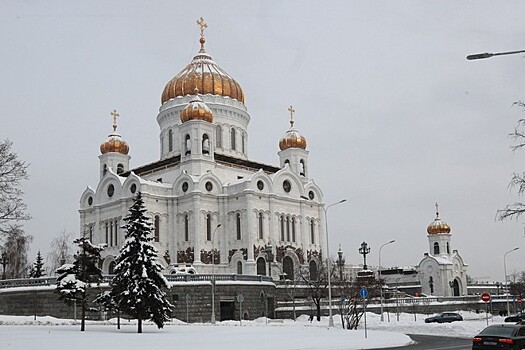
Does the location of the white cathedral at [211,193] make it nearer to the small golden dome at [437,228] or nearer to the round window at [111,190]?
the round window at [111,190]

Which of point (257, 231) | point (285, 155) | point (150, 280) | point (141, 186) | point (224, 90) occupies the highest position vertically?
point (224, 90)

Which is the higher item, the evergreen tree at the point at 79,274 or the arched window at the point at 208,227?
the arched window at the point at 208,227

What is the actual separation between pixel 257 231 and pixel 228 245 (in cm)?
312

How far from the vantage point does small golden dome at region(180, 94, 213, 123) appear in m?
69.1

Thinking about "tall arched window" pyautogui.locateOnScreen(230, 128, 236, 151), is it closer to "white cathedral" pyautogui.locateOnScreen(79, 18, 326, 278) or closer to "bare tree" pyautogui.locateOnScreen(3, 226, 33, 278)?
"white cathedral" pyautogui.locateOnScreen(79, 18, 326, 278)

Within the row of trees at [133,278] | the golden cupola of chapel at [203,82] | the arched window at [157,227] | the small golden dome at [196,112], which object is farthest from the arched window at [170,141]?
the row of trees at [133,278]

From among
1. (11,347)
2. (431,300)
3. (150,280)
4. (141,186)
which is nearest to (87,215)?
(141,186)

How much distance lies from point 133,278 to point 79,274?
10.9 feet

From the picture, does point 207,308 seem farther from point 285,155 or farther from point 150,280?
point 285,155

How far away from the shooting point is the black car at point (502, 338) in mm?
20906

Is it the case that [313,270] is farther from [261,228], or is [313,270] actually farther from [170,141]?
[170,141]

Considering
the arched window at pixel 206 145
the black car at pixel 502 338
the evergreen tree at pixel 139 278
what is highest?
the arched window at pixel 206 145

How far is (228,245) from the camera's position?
66.5 meters

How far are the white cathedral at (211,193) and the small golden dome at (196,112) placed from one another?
0.12 meters
